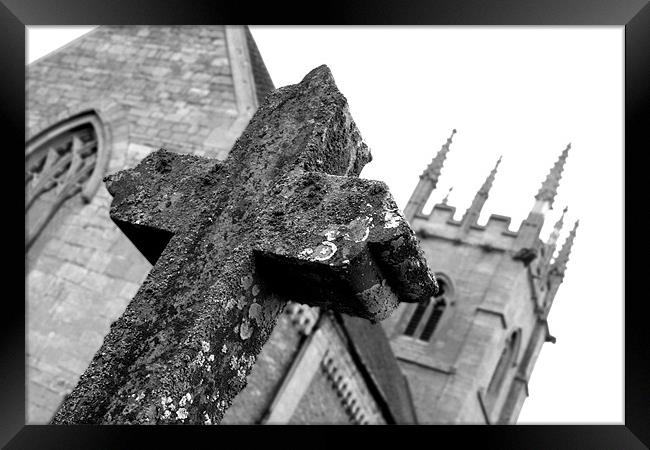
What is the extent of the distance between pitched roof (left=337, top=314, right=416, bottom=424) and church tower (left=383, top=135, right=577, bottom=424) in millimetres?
2017

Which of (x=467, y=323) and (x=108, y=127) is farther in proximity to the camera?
(x=467, y=323)

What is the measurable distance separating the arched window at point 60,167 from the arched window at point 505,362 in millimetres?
19292

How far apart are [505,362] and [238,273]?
26745 mm

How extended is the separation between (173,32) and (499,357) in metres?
18.7

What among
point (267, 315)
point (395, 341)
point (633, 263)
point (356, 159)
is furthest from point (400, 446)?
point (395, 341)

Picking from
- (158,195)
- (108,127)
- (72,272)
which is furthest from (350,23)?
(108,127)

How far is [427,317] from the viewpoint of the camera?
26.7 m

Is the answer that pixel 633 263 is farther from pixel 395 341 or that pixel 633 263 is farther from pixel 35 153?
pixel 395 341

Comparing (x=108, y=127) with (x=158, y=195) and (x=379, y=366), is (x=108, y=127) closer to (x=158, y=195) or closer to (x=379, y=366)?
(x=158, y=195)

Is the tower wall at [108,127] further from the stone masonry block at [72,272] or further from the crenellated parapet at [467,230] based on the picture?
the crenellated parapet at [467,230]

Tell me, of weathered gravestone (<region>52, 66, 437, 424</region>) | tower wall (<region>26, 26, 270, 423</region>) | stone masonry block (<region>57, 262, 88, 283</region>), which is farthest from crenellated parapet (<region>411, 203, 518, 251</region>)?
weathered gravestone (<region>52, 66, 437, 424</region>)

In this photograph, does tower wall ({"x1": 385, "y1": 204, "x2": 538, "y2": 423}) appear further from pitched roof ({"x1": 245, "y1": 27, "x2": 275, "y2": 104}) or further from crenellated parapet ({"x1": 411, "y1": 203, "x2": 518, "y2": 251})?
pitched roof ({"x1": 245, "y1": 27, "x2": 275, "y2": 104})

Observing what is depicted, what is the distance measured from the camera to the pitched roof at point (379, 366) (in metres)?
13.8

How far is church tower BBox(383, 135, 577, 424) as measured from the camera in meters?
24.4
